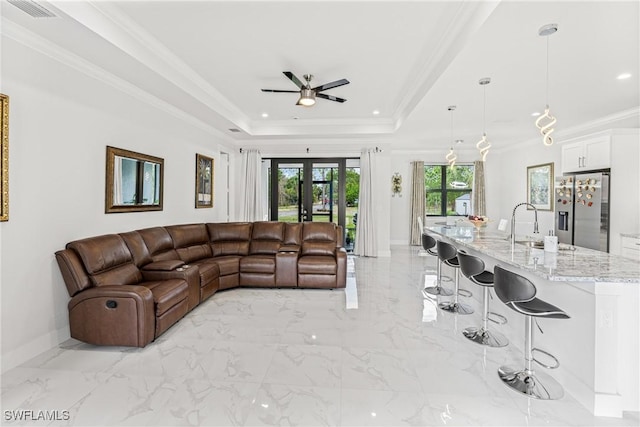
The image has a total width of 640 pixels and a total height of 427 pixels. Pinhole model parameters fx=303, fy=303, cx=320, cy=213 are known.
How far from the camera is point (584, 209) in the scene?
512 centimetres

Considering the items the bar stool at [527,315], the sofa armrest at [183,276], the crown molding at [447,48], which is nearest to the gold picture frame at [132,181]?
the sofa armrest at [183,276]

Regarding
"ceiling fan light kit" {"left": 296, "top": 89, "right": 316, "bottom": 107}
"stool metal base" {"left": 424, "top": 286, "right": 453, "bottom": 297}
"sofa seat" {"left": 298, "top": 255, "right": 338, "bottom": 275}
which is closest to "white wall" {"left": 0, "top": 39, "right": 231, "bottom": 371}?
"ceiling fan light kit" {"left": 296, "top": 89, "right": 316, "bottom": 107}

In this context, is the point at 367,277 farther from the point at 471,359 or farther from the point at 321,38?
the point at 321,38

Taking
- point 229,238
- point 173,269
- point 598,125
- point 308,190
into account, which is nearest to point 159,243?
point 173,269

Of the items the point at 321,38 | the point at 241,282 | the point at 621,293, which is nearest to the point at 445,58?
the point at 321,38

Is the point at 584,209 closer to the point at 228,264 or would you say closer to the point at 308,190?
the point at 308,190

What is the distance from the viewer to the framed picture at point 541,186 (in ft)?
22.2

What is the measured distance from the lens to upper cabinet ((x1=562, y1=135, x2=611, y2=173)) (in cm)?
486

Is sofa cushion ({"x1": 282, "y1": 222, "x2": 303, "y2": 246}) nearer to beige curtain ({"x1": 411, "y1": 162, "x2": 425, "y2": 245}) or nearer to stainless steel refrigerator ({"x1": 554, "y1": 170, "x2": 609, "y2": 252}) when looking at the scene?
beige curtain ({"x1": 411, "y1": 162, "x2": 425, "y2": 245})

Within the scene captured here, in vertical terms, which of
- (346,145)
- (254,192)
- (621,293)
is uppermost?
(346,145)

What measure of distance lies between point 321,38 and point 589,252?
3.29 meters

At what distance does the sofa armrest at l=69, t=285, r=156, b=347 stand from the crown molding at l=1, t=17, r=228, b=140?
2.21 m

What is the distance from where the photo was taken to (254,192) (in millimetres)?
7293

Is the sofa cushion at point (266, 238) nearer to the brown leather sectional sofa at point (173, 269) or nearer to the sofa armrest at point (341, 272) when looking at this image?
the brown leather sectional sofa at point (173, 269)
